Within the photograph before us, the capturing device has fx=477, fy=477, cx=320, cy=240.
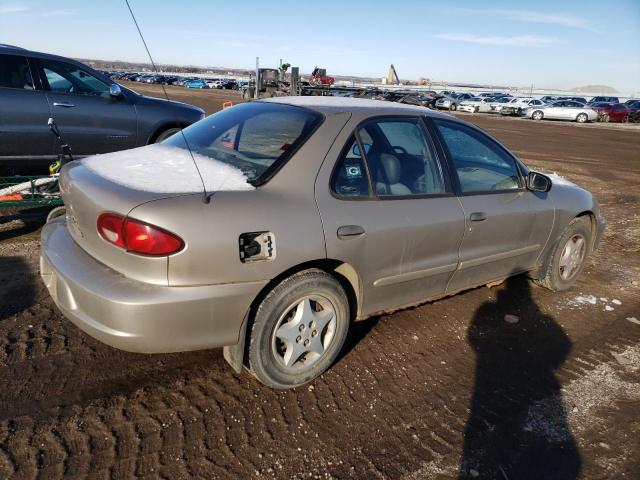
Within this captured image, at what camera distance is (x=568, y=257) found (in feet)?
15.0

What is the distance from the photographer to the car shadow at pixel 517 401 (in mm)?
2420

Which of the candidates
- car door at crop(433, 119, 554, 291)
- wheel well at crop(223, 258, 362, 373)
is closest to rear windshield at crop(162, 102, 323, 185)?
wheel well at crop(223, 258, 362, 373)

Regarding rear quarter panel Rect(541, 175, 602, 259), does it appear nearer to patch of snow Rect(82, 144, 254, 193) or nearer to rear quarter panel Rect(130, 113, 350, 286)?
rear quarter panel Rect(130, 113, 350, 286)

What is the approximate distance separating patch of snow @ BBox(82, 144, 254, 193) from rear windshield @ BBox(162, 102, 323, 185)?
0.09 meters

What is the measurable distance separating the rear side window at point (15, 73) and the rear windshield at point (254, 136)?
326 cm

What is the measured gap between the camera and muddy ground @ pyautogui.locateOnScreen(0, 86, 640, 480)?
2.32 m

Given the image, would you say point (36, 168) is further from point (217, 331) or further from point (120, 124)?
point (217, 331)

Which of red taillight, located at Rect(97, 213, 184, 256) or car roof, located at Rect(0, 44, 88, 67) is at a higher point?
car roof, located at Rect(0, 44, 88, 67)

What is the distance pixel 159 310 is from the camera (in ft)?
7.51

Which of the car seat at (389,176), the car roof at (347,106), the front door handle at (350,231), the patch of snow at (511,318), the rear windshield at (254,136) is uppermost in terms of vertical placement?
the car roof at (347,106)

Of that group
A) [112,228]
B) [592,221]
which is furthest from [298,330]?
[592,221]

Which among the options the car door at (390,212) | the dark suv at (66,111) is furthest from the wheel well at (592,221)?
the dark suv at (66,111)

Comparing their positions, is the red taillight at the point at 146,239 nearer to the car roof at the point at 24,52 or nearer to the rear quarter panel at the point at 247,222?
the rear quarter panel at the point at 247,222

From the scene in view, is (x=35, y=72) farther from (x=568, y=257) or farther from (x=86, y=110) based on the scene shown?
(x=568, y=257)
